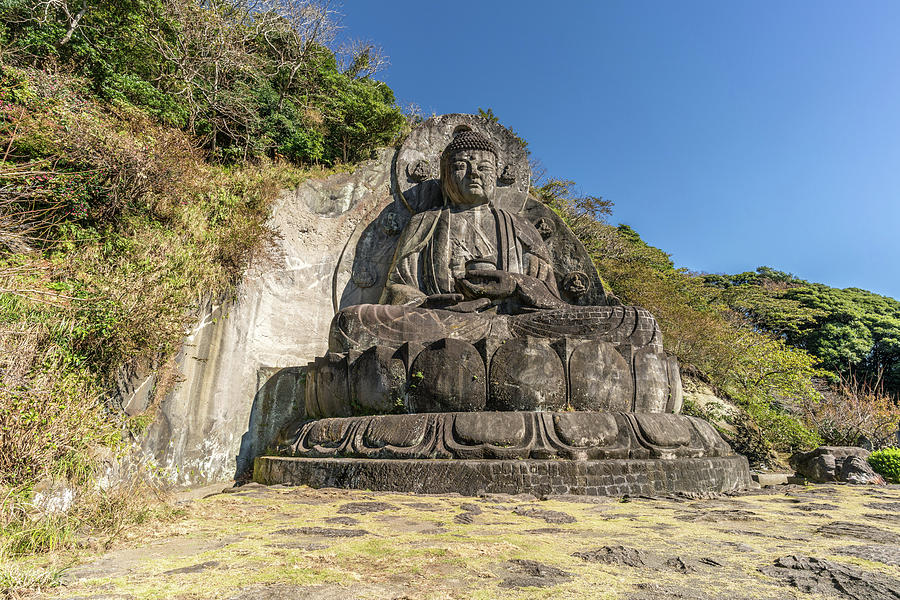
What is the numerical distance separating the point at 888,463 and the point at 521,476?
5.26 meters

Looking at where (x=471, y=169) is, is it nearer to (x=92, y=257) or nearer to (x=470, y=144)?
(x=470, y=144)

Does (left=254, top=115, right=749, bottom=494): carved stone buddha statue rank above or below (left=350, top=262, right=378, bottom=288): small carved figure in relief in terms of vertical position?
below

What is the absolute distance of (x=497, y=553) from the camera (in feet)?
6.48

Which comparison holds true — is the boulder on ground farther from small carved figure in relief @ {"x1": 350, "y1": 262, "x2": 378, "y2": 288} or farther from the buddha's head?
small carved figure in relief @ {"x1": 350, "y1": 262, "x2": 378, "y2": 288}

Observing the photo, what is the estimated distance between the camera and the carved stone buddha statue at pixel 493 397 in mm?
3756

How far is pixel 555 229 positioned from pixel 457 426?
4460 mm

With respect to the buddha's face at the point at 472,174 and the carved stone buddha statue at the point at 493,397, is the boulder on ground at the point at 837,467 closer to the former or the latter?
the carved stone buddha statue at the point at 493,397

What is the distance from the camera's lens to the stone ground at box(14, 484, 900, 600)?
1552 mm

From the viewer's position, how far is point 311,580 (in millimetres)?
1634

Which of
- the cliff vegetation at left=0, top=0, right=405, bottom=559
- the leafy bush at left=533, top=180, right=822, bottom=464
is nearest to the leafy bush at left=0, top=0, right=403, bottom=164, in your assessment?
the cliff vegetation at left=0, top=0, right=405, bottom=559

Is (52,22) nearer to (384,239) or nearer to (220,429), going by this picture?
(384,239)

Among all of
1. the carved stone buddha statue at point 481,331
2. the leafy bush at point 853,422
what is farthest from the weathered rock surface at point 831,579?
the leafy bush at point 853,422

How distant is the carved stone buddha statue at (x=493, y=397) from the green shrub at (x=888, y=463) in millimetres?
2927

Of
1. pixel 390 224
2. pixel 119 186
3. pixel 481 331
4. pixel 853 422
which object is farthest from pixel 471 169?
pixel 853 422
